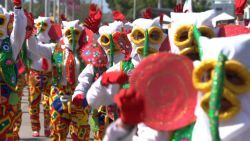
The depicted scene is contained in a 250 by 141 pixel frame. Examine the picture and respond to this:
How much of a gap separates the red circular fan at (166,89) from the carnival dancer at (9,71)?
454 centimetres

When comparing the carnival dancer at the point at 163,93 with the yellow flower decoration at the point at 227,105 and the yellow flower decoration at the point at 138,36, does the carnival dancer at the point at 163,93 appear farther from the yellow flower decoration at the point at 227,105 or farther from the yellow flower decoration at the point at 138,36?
the yellow flower decoration at the point at 138,36

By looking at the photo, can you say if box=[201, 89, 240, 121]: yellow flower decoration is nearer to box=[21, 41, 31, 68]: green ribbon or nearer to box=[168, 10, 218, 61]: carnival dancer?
box=[168, 10, 218, 61]: carnival dancer

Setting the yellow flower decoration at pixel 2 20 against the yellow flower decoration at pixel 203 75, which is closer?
the yellow flower decoration at pixel 203 75

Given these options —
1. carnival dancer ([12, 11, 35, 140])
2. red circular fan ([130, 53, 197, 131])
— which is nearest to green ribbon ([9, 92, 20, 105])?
carnival dancer ([12, 11, 35, 140])

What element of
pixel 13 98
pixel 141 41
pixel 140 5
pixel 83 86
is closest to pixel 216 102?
pixel 141 41

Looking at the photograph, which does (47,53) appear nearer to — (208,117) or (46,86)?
(46,86)

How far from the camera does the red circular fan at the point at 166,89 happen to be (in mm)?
2988

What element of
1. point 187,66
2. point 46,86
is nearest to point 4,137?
point 46,86

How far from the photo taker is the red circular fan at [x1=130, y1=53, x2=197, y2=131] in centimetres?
299

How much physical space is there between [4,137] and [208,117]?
4.64 m

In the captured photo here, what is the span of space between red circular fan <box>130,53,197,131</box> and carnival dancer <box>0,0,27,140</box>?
14.9 feet

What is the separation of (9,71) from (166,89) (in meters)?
4.65

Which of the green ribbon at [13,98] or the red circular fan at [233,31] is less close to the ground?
the red circular fan at [233,31]

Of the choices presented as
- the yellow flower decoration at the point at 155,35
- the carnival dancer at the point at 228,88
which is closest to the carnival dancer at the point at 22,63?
the yellow flower decoration at the point at 155,35
